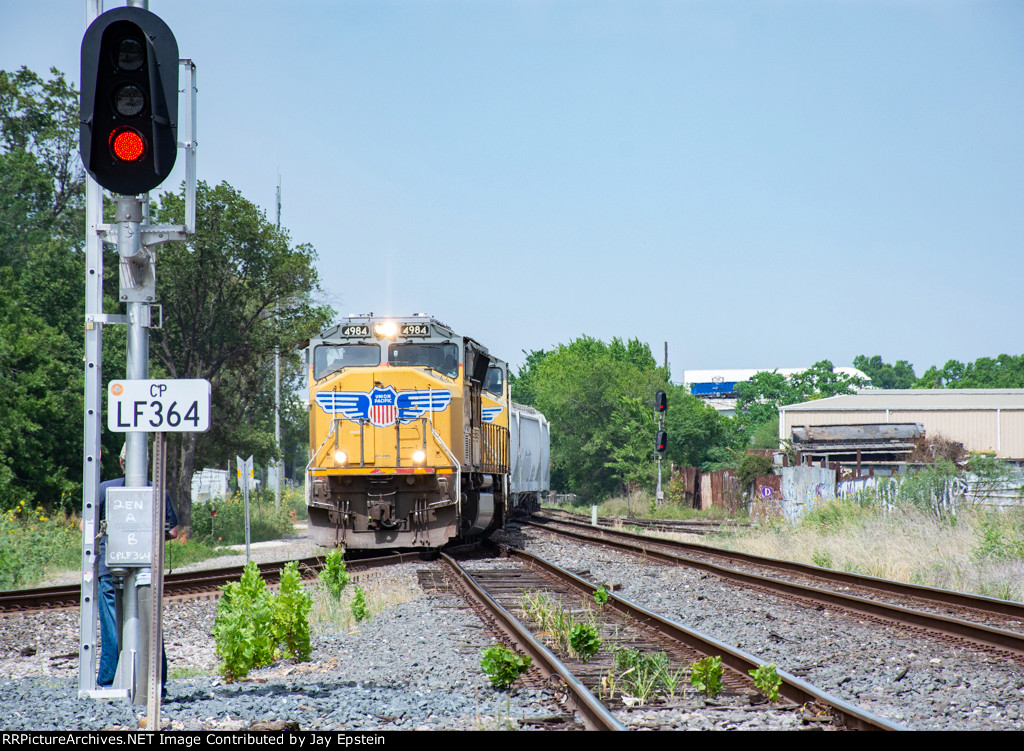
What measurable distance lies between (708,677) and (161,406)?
13.1 feet

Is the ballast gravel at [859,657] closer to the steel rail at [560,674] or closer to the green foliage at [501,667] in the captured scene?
the steel rail at [560,674]

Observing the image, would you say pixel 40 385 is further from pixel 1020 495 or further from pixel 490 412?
pixel 1020 495

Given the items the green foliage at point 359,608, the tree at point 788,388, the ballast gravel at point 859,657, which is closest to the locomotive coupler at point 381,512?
the ballast gravel at point 859,657

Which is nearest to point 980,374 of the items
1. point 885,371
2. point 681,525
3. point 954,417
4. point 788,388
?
point 788,388

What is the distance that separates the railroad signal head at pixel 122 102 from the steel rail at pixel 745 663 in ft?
17.1

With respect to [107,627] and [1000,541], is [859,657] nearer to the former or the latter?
[107,627]

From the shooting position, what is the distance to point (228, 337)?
1073 inches

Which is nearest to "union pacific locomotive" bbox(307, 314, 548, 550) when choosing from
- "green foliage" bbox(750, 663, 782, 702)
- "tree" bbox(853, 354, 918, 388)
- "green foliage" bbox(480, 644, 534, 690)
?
"green foliage" bbox(480, 644, 534, 690)

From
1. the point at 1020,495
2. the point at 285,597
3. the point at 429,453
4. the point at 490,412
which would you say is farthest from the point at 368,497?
the point at 1020,495

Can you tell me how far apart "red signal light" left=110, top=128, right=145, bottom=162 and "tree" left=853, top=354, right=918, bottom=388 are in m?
180

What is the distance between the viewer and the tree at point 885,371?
174 metres
